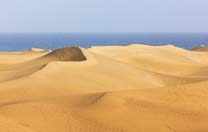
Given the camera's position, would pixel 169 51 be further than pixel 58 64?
Yes

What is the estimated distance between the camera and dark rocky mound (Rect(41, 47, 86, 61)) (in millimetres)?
24645

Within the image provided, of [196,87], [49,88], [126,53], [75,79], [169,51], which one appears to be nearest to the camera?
[196,87]

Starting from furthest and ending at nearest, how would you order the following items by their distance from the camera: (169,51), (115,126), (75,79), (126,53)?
1. (169,51)
2. (126,53)
3. (75,79)
4. (115,126)

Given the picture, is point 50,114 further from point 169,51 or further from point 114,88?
point 169,51

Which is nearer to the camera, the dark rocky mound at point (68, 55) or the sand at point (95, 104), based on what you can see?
the sand at point (95, 104)

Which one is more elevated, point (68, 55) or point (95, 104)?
point (95, 104)

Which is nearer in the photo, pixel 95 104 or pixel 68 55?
pixel 95 104

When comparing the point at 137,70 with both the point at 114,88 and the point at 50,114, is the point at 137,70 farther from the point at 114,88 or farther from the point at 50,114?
the point at 50,114

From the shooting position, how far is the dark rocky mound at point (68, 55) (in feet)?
80.9

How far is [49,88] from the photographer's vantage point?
17172mm

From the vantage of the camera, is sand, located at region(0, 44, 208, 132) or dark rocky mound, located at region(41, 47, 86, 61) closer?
sand, located at region(0, 44, 208, 132)

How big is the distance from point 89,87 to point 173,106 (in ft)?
16.3

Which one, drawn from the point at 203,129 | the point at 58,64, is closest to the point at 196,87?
the point at 203,129

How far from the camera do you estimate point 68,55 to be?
2562 cm
